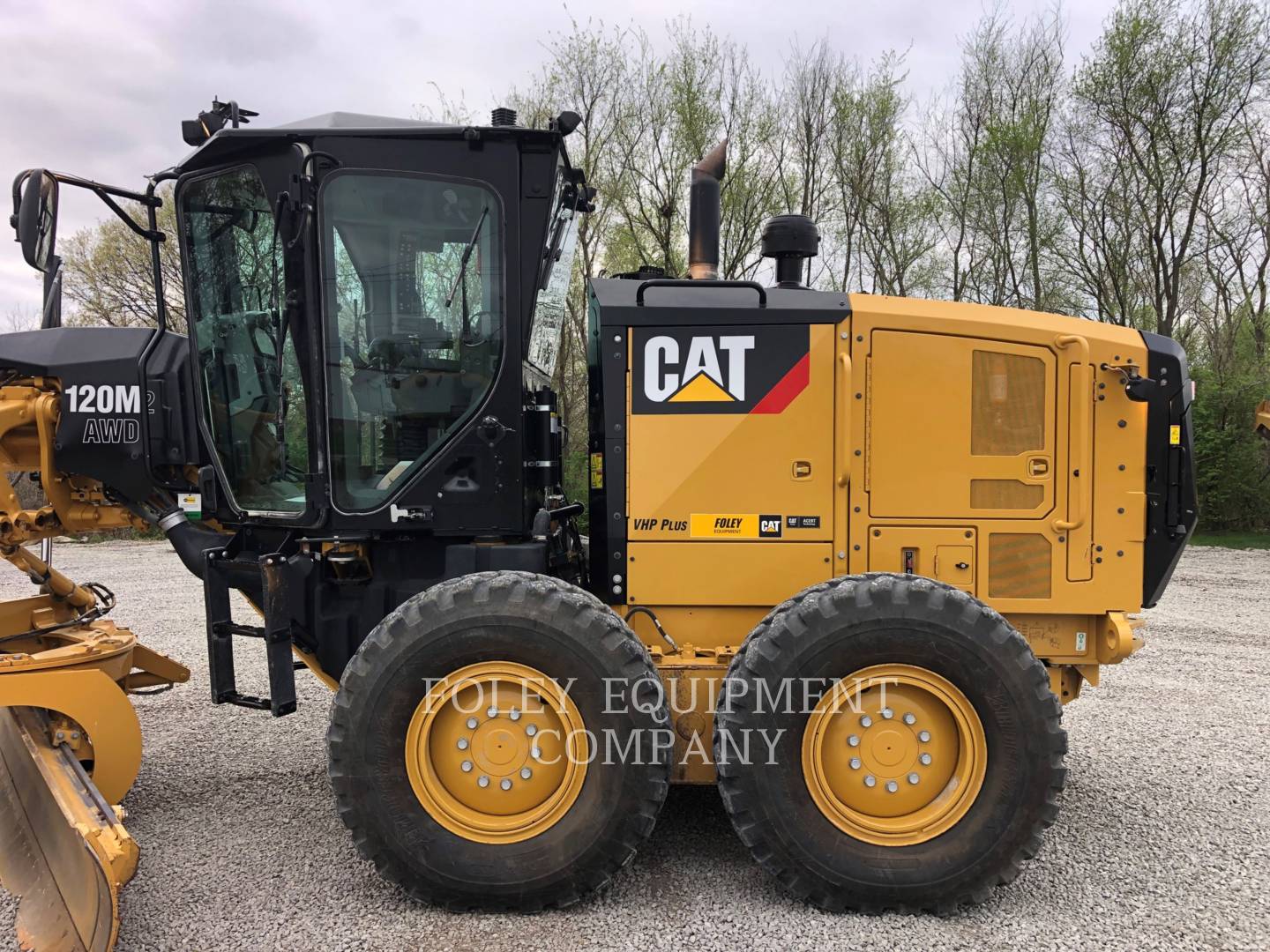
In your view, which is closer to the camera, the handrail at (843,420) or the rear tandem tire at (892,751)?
the rear tandem tire at (892,751)

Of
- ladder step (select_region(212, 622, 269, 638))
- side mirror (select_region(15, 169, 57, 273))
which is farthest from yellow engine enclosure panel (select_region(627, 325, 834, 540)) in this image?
side mirror (select_region(15, 169, 57, 273))

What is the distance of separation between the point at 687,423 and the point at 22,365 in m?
2.90

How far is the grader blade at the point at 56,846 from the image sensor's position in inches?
91.7

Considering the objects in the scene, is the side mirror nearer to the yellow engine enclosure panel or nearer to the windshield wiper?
the windshield wiper

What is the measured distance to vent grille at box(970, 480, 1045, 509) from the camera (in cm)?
317

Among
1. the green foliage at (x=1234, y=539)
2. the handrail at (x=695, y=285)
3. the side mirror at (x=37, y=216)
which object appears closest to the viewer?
the side mirror at (x=37, y=216)

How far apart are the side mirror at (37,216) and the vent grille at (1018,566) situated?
3.82 meters

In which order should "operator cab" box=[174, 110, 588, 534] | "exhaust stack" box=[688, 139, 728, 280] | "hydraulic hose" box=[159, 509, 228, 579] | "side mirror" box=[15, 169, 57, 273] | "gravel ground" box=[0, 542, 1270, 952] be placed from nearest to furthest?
"gravel ground" box=[0, 542, 1270, 952]
"side mirror" box=[15, 169, 57, 273]
"operator cab" box=[174, 110, 588, 534]
"hydraulic hose" box=[159, 509, 228, 579]
"exhaust stack" box=[688, 139, 728, 280]

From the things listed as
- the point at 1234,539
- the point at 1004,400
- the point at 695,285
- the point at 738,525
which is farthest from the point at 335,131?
the point at 1234,539

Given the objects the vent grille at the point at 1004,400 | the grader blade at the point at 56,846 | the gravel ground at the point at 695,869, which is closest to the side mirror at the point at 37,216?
the grader blade at the point at 56,846

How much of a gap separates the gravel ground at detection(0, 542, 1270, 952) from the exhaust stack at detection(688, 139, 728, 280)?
96.7 inches

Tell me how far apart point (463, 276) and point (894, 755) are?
2410 mm

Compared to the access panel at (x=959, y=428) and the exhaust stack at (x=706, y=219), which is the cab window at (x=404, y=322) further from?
the access panel at (x=959, y=428)

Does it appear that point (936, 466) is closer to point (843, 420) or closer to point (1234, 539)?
point (843, 420)
